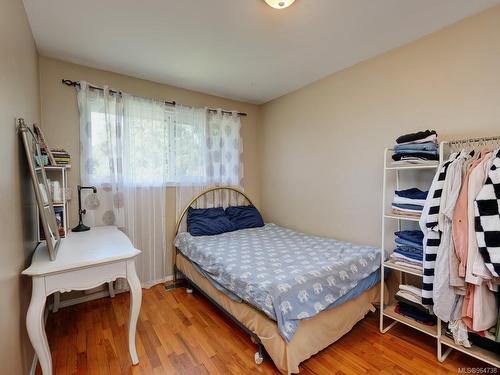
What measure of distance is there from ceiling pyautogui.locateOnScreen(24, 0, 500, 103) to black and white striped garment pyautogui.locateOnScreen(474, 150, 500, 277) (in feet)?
4.24

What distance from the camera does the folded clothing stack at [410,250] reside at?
1.93 meters

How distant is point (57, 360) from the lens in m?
1.79

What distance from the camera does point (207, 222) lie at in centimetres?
321

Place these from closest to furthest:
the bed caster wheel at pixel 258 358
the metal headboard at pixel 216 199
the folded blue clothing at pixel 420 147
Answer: the bed caster wheel at pixel 258 358, the folded blue clothing at pixel 420 147, the metal headboard at pixel 216 199

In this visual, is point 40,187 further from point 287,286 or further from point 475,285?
point 475,285

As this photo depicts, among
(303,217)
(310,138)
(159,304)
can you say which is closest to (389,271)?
(303,217)

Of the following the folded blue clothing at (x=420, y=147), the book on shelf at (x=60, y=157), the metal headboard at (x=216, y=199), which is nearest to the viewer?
the folded blue clothing at (x=420, y=147)

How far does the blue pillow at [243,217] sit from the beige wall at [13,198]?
7.27 ft

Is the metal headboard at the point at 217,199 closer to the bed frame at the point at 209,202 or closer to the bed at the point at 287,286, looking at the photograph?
the bed frame at the point at 209,202

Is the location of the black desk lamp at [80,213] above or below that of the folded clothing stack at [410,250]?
above

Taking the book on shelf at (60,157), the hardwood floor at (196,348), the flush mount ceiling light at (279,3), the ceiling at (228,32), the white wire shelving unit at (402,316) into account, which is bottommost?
the hardwood floor at (196,348)

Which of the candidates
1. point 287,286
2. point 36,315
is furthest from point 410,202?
point 36,315

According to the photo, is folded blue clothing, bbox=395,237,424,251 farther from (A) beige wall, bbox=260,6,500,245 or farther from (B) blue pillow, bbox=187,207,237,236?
(B) blue pillow, bbox=187,207,237,236

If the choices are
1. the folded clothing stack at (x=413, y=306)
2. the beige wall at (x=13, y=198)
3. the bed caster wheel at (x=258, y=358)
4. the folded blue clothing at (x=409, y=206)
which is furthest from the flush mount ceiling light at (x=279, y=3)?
the bed caster wheel at (x=258, y=358)
